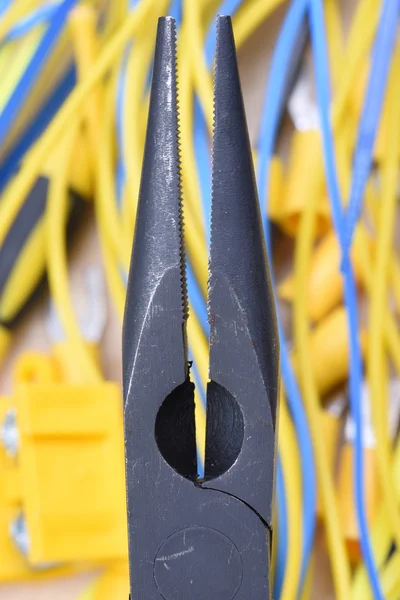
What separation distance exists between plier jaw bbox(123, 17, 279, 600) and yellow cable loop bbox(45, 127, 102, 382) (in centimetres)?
23

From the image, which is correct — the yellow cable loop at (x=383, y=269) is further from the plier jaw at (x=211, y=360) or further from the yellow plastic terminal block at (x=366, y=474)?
the plier jaw at (x=211, y=360)

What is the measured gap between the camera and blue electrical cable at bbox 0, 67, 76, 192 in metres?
0.65

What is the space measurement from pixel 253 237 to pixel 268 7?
31 centimetres

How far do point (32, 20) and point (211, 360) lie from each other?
1.29 ft

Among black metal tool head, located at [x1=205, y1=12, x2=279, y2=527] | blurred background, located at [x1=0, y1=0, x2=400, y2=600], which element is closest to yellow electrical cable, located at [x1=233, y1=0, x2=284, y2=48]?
blurred background, located at [x1=0, y1=0, x2=400, y2=600]

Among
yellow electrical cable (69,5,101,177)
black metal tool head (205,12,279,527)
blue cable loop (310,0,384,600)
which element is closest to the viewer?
black metal tool head (205,12,279,527)

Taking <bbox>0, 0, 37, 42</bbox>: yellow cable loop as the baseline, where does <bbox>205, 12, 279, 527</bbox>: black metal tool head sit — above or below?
below

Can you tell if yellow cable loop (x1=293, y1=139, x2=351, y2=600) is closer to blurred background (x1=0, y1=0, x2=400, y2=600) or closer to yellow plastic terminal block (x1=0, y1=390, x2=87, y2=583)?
blurred background (x1=0, y1=0, x2=400, y2=600)

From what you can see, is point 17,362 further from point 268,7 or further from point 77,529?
point 268,7

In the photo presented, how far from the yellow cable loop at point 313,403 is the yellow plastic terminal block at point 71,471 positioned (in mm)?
145

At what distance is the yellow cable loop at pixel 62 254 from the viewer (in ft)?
1.94

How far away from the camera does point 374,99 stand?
542 mm

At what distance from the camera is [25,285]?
625 mm

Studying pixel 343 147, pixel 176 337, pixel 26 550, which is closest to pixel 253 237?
pixel 176 337
